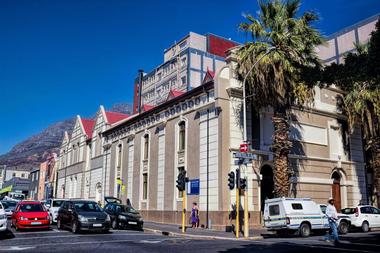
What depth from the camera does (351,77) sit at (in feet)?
38.7

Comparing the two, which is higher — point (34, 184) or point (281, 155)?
point (34, 184)

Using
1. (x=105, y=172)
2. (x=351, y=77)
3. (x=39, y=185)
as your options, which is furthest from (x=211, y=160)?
(x=39, y=185)

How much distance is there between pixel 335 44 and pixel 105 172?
115 ft

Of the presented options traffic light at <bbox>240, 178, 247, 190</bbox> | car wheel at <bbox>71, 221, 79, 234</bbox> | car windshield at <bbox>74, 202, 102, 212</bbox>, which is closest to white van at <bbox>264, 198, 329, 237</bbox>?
traffic light at <bbox>240, 178, 247, 190</bbox>

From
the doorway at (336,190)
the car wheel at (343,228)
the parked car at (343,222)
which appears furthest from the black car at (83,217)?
the doorway at (336,190)

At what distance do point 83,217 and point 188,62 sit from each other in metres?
51.5

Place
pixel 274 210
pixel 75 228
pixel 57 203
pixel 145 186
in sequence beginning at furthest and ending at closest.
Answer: pixel 145 186 < pixel 57 203 < pixel 274 210 < pixel 75 228

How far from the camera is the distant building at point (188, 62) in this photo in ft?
222

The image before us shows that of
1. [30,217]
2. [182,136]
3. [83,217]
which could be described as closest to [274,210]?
[83,217]

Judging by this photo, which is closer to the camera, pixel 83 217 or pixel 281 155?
pixel 83 217

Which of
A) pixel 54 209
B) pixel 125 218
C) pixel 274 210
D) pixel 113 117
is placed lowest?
pixel 125 218

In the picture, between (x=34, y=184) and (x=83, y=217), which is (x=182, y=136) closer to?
(x=83, y=217)

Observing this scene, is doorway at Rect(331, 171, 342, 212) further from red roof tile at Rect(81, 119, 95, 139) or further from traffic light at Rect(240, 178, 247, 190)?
red roof tile at Rect(81, 119, 95, 139)

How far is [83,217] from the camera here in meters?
18.4
